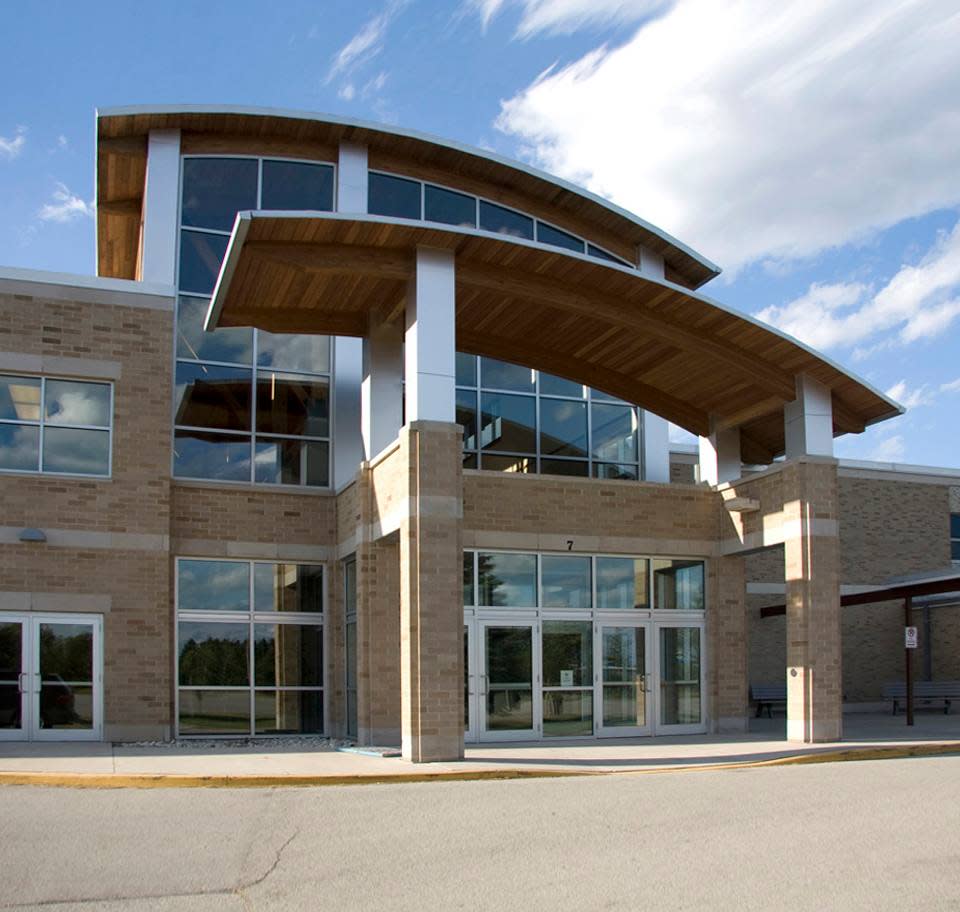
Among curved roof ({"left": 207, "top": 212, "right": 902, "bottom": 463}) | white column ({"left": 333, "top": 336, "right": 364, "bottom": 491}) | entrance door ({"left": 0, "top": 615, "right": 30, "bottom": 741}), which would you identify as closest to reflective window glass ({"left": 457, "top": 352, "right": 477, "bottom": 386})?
curved roof ({"left": 207, "top": 212, "right": 902, "bottom": 463})

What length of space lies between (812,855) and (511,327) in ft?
41.6

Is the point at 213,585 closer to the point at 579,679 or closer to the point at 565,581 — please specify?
the point at 565,581

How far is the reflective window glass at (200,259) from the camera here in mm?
21719

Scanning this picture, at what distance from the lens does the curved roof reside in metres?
17.2

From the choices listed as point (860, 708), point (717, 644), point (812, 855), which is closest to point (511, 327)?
point (717, 644)

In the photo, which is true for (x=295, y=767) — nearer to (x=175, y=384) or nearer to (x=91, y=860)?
(x=91, y=860)

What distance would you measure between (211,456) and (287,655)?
3634mm

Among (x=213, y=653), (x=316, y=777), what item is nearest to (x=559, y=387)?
(x=213, y=653)

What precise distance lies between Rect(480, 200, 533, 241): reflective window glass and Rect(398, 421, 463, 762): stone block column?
910cm

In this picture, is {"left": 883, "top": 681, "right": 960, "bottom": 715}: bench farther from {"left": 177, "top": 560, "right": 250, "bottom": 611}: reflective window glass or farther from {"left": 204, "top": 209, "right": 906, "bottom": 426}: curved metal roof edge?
{"left": 177, "top": 560, "right": 250, "bottom": 611}: reflective window glass

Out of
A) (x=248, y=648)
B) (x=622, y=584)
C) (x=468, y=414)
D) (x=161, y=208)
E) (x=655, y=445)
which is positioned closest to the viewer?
(x=248, y=648)

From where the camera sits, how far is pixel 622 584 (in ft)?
67.2

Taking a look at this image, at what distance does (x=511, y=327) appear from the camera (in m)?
20.4

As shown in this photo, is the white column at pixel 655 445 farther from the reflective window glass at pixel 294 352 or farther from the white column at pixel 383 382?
the reflective window glass at pixel 294 352
